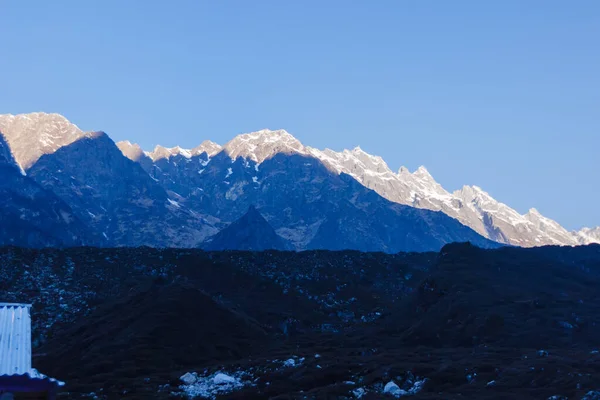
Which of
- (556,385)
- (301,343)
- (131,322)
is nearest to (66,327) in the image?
(131,322)

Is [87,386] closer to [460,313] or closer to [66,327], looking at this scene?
[66,327]

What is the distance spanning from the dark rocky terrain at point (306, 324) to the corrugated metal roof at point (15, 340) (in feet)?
144

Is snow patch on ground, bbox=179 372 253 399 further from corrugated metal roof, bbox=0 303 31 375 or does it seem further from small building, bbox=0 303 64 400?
small building, bbox=0 303 64 400

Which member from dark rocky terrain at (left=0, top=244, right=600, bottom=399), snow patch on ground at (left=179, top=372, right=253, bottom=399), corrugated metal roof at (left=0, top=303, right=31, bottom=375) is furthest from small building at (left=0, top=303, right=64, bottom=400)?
snow patch on ground at (left=179, top=372, right=253, bottom=399)

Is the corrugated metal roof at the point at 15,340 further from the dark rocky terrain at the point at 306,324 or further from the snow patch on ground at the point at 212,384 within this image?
the snow patch on ground at the point at 212,384

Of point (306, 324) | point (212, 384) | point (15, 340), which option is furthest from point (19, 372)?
point (306, 324)

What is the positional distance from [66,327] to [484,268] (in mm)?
88439

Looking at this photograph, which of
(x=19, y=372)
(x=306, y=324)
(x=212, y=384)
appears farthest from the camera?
(x=306, y=324)

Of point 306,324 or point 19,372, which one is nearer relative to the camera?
point 19,372

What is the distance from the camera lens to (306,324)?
128 meters

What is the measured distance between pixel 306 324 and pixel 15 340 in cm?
10937

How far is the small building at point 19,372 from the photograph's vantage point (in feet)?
65.7

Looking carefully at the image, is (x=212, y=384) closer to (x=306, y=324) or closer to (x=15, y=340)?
(x=15, y=340)

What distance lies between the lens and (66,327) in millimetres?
113000
